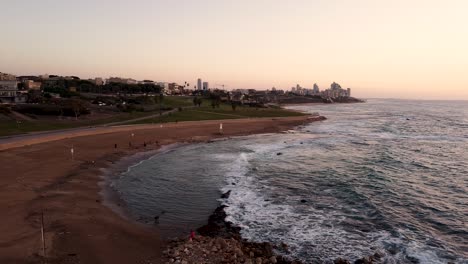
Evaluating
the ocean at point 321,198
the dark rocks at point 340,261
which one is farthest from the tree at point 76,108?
the dark rocks at point 340,261

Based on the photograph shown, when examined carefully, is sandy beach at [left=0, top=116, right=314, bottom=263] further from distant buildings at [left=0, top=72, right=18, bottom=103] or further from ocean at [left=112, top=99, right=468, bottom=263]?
distant buildings at [left=0, top=72, right=18, bottom=103]

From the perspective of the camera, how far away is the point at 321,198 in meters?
26.9

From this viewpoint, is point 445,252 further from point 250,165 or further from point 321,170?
point 250,165

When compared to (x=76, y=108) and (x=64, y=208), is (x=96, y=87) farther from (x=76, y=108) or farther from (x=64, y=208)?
(x=64, y=208)

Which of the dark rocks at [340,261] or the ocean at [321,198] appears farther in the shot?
the ocean at [321,198]

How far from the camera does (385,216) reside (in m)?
23.2

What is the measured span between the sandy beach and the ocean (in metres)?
2.27

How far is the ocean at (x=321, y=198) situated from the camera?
63.1 ft

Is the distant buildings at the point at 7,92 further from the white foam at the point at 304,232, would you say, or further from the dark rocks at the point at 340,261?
the dark rocks at the point at 340,261

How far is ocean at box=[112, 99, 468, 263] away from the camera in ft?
63.1

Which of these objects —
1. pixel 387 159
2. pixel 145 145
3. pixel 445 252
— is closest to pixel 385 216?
pixel 445 252

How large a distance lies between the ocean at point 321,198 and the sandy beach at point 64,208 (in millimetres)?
2268

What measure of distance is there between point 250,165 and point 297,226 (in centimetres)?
1828

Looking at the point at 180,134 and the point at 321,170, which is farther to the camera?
the point at 180,134
